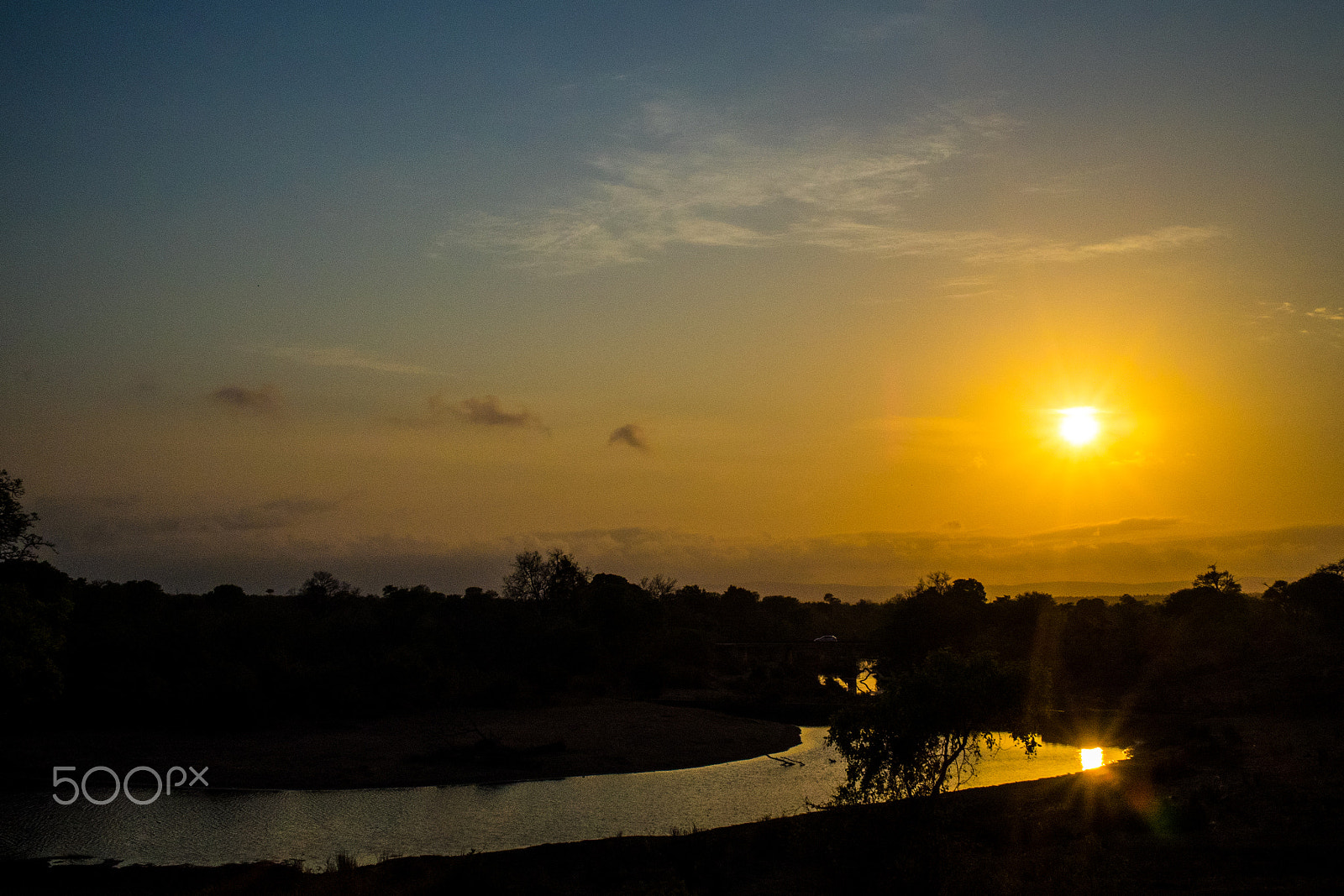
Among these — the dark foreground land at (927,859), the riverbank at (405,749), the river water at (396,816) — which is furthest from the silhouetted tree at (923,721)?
the riverbank at (405,749)

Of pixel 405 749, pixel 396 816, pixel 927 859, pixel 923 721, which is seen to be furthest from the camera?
pixel 405 749

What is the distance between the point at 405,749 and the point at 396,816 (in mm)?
14232

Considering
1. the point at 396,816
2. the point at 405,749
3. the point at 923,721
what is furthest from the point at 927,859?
the point at 405,749

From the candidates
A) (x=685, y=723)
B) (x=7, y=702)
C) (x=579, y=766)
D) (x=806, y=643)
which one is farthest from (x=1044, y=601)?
(x=7, y=702)

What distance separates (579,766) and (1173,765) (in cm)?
3328

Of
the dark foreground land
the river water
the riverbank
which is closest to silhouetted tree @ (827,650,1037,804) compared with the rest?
the dark foreground land

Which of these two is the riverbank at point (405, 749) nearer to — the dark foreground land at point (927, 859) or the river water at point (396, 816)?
the river water at point (396, 816)

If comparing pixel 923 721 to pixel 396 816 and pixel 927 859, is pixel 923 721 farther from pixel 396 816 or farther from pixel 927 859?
pixel 396 816

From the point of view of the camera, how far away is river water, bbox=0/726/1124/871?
3766 centimetres

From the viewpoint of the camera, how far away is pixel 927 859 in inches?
1089

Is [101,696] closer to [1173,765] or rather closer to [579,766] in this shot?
→ [579,766]

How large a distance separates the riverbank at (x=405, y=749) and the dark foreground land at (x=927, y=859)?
777 inches

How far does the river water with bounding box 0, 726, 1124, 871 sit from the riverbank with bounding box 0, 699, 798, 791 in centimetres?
202

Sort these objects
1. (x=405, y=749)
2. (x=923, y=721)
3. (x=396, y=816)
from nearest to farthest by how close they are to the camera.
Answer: (x=923, y=721)
(x=396, y=816)
(x=405, y=749)
